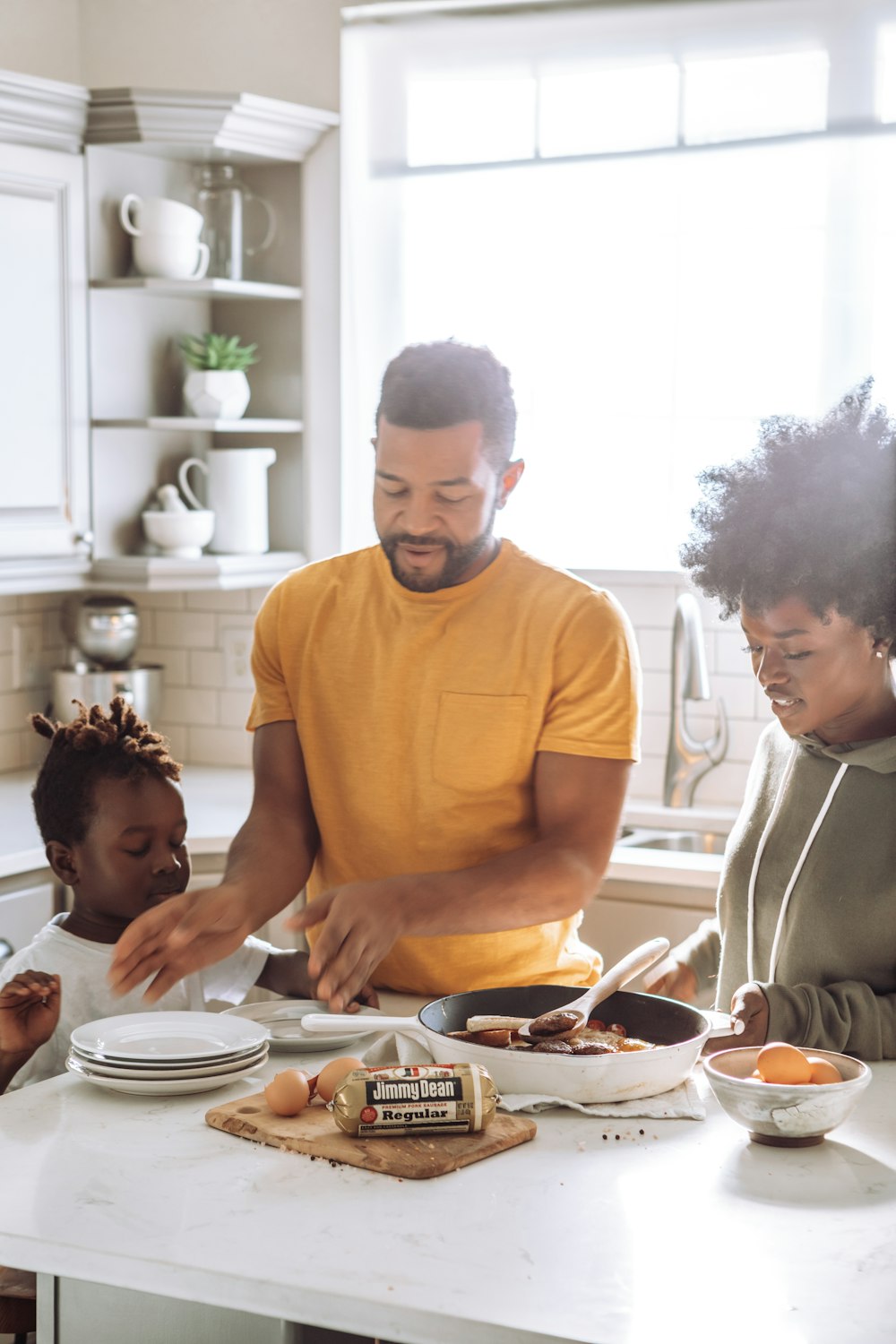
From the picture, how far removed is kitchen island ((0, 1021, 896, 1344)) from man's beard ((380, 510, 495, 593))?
0.77m

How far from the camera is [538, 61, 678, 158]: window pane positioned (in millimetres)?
3473

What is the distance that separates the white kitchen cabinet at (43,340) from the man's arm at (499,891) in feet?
5.52

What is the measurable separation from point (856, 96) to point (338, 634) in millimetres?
1940

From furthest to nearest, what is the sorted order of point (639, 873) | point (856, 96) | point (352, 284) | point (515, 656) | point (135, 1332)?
point (352, 284)
point (856, 96)
point (639, 873)
point (515, 656)
point (135, 1332)

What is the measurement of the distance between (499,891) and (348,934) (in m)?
0.29

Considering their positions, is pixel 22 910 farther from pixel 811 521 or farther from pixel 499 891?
pixel 811 521

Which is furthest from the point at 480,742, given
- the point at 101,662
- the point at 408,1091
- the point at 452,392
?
the point at 101,662

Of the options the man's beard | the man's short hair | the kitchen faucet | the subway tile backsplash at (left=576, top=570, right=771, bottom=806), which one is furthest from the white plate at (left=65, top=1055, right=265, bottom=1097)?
the subway tile backsplash at (left=576, top=570, right=771, bottom=806)

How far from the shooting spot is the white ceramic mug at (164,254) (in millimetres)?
3420

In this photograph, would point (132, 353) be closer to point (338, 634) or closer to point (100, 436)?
point (100, 436)

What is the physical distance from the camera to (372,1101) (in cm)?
140

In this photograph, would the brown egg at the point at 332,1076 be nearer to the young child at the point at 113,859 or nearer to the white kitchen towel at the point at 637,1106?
the white kitchen towel at the point at 637,1106

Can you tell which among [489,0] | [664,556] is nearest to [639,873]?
[664,556]

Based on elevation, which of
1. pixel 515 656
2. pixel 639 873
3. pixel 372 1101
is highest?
pixel 515 656
